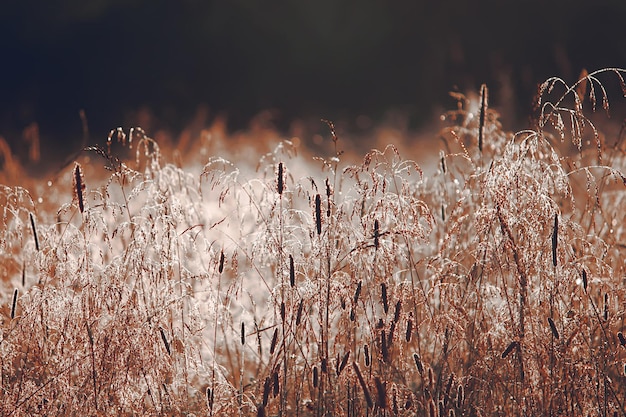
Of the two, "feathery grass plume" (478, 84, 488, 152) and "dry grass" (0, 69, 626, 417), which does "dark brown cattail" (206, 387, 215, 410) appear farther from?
"feathery grass plume" (478, 84, 488, 152)

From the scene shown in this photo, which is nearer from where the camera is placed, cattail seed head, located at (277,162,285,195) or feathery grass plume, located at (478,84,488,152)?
cattail seed head, located at (277,162,285,195)

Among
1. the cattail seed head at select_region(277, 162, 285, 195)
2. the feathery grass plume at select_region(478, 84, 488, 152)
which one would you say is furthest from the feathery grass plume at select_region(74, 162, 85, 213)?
the feathery grass plume at select_region(478, 84, 488, 152)

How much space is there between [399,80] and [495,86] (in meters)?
2.25

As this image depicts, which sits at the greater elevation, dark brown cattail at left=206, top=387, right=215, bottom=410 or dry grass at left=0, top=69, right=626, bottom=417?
dry grass at left=0, top=69, right=626, bottom=417

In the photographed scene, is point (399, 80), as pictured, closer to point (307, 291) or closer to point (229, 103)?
point (229, 103)

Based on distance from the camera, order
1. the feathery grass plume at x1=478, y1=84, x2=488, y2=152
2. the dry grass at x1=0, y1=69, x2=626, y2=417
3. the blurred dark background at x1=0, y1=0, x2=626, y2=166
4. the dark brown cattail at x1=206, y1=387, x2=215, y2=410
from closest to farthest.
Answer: the dark brown cattail at x1=206, y1=387, x2=215, y2=410
the dry grass at x1=0, y1=69, x2=626, y2=417
the feathery grass plume at x1=478, y1=84, x2=488, y2=152
the blurred dark background at x1=0, y1=0, x2=626, y2=166

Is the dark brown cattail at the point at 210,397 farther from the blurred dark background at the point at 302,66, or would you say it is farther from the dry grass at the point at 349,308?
the blurred dark background at the point at 302,66

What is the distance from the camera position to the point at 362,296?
7.95 ft

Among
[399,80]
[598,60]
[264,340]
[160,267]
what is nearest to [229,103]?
[399,80]

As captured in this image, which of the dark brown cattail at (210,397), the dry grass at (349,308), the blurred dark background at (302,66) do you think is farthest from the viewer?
the blurred dark background at (302,66)

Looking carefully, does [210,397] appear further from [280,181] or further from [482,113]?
[482,113]

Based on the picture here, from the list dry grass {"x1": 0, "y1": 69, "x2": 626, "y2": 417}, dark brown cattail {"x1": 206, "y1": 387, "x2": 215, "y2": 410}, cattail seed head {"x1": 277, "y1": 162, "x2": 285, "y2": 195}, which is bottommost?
dark brown cattail {"x1": 206, "y1": 387, "x2": 215, "y2": 410}

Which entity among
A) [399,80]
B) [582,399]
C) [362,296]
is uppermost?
[399,80]

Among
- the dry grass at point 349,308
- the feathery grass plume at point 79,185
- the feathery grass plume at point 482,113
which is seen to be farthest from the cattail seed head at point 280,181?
the feathery grass plume at point 482,113
